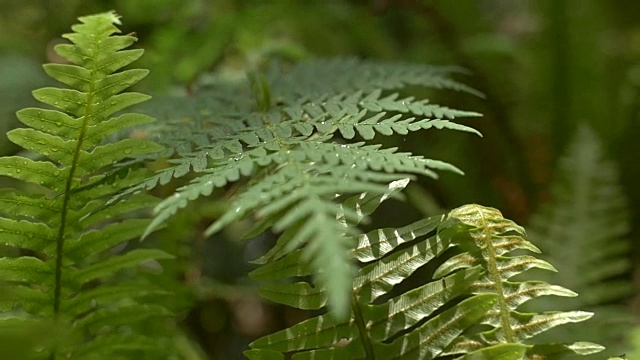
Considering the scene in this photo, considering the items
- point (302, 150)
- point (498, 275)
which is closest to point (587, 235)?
point (498, 275)

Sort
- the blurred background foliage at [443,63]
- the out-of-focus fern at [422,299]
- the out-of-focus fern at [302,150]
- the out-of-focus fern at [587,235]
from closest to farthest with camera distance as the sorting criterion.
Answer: the out-of-focus fern at [302,150] → the out-of-focus fern at [422,299] → the out-of-focus fern at [587,235] → the blurred background foliage at [443,63]

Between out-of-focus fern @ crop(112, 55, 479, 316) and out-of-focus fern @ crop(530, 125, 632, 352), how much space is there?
315 mm

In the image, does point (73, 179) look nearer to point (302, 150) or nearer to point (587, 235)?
point (302, 150)

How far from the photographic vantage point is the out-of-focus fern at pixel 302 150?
1.31ft

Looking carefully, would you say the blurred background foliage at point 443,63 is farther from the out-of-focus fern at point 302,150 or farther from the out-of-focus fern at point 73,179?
the out-of-focus fern at point 73,179

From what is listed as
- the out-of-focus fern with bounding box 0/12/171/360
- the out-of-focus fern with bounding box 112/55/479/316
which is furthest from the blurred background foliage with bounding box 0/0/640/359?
the out-of-focus fern with bounding box 0/12/171/360

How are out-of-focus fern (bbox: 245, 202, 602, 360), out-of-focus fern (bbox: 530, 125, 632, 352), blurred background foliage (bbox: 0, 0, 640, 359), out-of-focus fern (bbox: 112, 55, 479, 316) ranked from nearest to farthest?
out-of-focus fern (bbox: 112, 55, 479, 316) < out-of-focus fern (bbox: 245, 202, 602, 360) < out-of-focus fern (bbox: 530, 125, 632, 352) < blurred background foliage (bbox: 0, 0, 640, 359)

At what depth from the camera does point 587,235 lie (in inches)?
38.3

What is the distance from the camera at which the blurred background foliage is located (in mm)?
1203

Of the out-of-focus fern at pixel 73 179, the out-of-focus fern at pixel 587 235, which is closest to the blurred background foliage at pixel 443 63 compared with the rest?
the out-of-focus fern at pixel 587 235

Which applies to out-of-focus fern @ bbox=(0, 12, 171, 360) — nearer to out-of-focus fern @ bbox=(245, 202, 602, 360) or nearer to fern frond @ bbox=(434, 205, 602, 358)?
out-of-focus fern @ bbox=(245, 202, 602, 360)

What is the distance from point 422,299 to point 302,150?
15cm

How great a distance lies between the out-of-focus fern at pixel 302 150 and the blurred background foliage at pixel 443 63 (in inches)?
11.5

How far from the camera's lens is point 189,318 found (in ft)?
4.21
